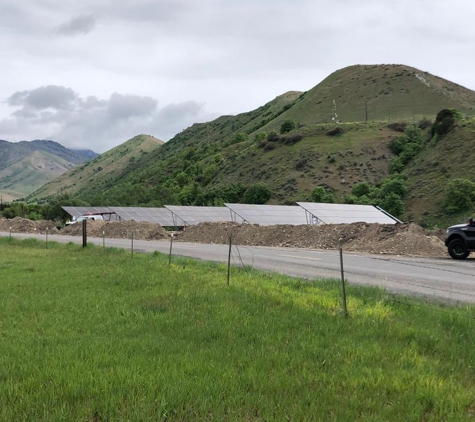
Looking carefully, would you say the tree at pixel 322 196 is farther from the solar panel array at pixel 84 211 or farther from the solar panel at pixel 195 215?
the solar panel array at pixel 84 211

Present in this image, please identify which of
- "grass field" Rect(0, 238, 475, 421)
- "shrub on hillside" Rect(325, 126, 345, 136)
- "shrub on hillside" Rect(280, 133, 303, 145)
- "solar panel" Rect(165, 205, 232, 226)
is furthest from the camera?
"shrub on hillside" Rect(280, 133, 303, 145)

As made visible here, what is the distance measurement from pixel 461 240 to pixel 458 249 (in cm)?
49

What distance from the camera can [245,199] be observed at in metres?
78.4

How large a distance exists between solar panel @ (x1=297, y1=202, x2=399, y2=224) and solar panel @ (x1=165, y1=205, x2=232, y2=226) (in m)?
11.7

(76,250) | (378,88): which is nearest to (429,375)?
(76,250)

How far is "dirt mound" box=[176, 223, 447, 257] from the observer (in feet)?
80.0

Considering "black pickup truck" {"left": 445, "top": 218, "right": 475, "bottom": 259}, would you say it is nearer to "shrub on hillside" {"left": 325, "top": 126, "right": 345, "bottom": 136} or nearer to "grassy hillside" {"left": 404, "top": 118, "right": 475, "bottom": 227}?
"grassy hillside" {"left": 404, "top": 118, "right": 475, "bottom": 227}

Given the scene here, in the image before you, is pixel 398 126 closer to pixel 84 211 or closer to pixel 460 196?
pixel 460 196

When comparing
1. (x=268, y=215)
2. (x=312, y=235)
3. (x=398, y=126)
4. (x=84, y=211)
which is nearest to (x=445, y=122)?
(x=398, y=126)

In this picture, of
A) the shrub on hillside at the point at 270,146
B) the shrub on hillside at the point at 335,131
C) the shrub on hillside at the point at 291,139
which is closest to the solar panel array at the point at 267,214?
the shrub on hillside at the point at 270,146

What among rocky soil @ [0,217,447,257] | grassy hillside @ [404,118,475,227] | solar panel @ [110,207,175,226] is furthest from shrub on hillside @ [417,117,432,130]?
rocky soil @ [0,217,447,257]

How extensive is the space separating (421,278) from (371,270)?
2374mm

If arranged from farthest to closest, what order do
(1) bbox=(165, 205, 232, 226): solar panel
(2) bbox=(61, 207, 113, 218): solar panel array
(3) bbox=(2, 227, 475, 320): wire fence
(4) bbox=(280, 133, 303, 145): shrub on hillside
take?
(4) bbox=(280, 133, 303, 145): shrub on hillside, (2) bbox=(61, 207, 113, 218): solar panel array, (1) bbox=(165, 205, 232, 226): solar panel, (3) bbox=(2, 227, 475, 320): wire fence

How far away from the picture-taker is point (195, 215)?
172 feet
